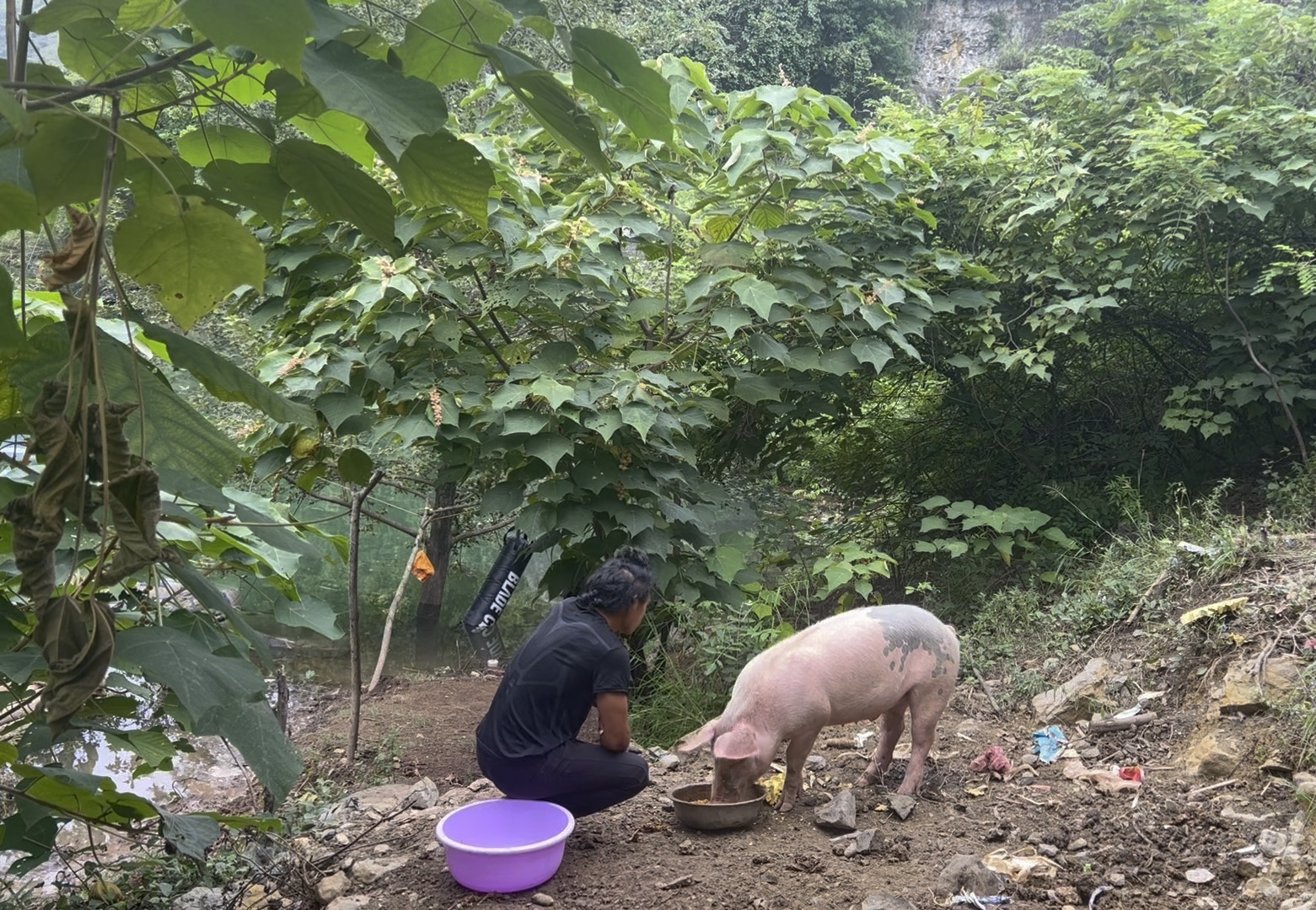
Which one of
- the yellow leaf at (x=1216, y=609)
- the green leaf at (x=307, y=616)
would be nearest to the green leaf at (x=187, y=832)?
the green leaf at (x=307, y=616)

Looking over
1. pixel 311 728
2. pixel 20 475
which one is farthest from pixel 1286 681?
pixel 311 728

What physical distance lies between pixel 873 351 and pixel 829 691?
5.92 feet

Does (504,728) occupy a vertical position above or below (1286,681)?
above

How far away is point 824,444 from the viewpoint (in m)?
6.38

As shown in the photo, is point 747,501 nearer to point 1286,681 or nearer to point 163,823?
point 1286,681

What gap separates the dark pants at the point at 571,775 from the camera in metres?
3.11

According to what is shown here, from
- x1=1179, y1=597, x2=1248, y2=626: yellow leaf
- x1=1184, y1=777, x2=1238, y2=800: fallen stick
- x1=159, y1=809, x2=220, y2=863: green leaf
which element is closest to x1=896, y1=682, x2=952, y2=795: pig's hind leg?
x1=1184, y1=777, x2=1238, y2=800: fallen stick

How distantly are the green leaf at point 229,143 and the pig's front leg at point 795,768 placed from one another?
2.60 meters

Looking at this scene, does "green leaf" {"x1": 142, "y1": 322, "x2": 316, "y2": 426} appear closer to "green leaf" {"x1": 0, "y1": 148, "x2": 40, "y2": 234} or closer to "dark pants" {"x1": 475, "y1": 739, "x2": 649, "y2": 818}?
"green leaf" {"x1": 0, "y1": 148, "x2": 40, "y2": 234}

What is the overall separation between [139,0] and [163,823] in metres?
1.20

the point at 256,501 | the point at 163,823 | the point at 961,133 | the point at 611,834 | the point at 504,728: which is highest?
the point at 961,133

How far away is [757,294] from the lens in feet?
13.0

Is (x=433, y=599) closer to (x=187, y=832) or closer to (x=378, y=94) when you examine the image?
(x=187, y=832)

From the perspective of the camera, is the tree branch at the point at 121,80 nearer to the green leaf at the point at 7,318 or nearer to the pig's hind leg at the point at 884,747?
the green leaf at the point at 7,318
